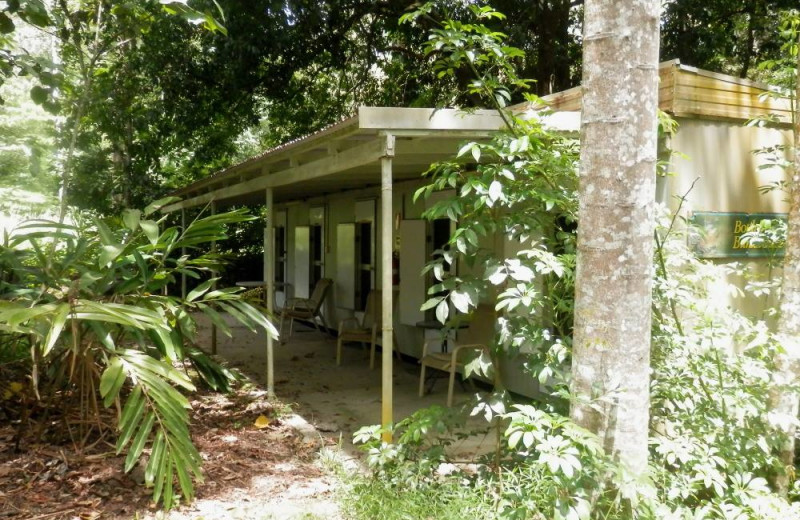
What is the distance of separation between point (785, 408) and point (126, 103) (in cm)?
1092

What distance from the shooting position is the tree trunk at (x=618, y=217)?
113 inches

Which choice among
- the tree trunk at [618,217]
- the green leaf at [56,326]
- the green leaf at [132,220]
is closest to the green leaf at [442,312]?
the tree trunk at [618,217]

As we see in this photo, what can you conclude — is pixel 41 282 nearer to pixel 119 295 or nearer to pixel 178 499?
pixel 119 295

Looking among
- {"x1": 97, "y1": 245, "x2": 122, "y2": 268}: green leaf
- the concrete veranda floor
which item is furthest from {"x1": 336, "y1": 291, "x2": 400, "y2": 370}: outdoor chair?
{"x1": 97, "y1": 245, "x2": 122, "y2": 268}: green leaf

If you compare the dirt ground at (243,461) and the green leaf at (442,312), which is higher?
the green leaf at (442,312)

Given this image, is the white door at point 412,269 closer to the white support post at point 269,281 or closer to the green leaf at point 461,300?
the white support post at point 269,281

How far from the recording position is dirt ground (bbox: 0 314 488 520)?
3834mm

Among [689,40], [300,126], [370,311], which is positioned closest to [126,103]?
[300,126]

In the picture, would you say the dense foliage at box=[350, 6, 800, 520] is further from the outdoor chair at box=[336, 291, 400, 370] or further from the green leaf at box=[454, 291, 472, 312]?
the outdoor chair at box=[336, 291, 400, 370]

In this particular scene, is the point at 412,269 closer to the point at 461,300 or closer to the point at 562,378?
the point at 461,300

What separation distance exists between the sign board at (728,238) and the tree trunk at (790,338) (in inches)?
29.5

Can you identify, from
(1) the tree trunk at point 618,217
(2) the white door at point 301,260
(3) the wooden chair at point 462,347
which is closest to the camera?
(1) the tree trunk at point 618,217

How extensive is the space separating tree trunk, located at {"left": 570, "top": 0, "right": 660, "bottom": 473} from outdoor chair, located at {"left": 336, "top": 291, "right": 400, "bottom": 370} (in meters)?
4.81

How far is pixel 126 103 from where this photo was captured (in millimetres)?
11633
